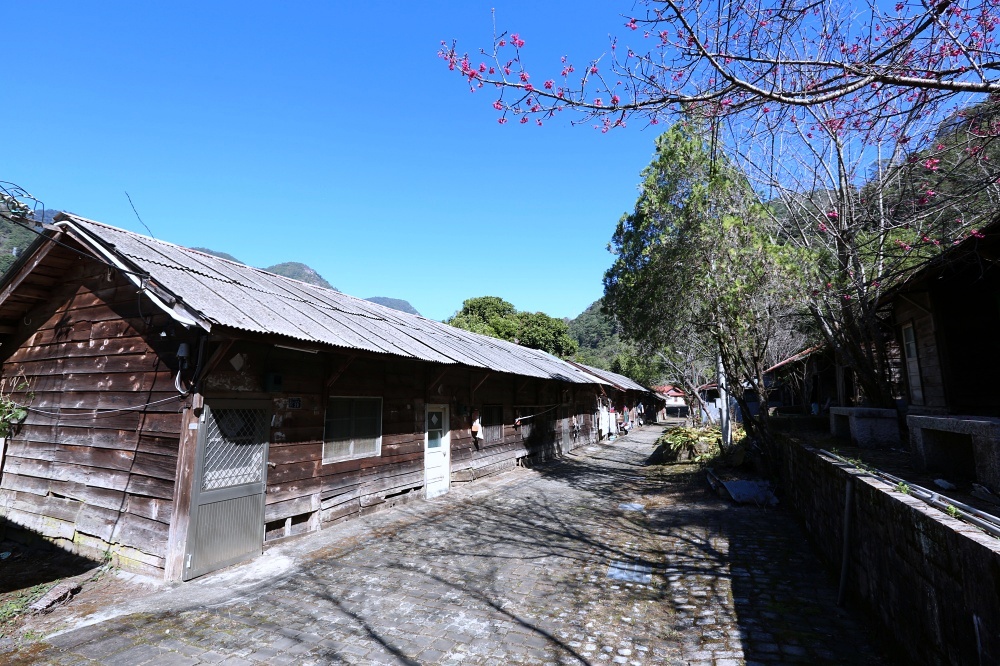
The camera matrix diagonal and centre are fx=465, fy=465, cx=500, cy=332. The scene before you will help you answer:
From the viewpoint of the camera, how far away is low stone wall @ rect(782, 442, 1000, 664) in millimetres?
2518

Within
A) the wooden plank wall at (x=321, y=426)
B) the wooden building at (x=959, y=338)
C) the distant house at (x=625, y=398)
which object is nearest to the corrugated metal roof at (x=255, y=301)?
the wooden plank wall at (x=321, y=426)

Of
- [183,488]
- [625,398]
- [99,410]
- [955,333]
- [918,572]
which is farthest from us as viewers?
[625,398]

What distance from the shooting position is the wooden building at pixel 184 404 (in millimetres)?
6062

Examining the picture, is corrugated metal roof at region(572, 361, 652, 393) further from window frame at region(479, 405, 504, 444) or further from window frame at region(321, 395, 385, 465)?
window frame at region(321, 395, 385, 465)

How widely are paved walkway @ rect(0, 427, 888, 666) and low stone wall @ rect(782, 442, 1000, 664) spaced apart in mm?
554

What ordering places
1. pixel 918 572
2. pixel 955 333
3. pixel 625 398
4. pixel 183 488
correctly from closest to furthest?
pixel 918 572, pixel 183 488, pixel 955 333, pixel 625 398

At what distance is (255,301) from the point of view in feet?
24.1

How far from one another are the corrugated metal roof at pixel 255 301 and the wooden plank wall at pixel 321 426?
20.3 inches

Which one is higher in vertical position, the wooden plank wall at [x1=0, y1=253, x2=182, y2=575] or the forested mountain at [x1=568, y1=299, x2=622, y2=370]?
the forested mountain at [x1=568, y1=299, x2=622, y2=370]

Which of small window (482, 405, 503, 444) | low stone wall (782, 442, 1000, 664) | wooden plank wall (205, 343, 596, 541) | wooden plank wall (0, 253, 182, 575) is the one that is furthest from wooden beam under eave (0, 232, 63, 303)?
low stone wall (782, 442, 1000, 664)

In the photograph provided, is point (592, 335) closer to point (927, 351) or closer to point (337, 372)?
point (927, 351)

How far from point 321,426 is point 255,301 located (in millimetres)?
2327

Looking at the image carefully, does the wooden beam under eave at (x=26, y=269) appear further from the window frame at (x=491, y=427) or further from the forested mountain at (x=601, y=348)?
the forested mountain at (x=601, y=348)

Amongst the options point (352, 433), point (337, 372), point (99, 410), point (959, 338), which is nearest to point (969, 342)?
point (959, 338)
